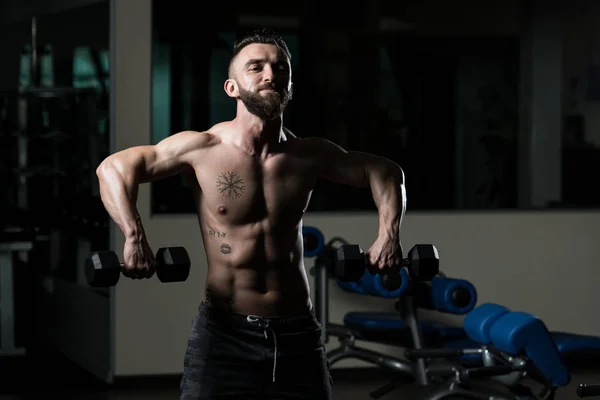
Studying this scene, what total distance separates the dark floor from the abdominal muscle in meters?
2.15

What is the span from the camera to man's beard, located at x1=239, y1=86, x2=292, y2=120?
1993 mm

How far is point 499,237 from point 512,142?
1.43 ft

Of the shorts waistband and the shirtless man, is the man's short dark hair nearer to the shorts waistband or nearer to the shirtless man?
the shirtless man

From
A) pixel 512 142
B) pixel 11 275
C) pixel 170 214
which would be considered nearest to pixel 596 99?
pixel 512 142

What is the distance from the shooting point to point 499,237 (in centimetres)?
471

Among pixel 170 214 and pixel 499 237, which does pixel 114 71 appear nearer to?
pixel 170 214

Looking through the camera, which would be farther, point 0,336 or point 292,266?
point 0,336

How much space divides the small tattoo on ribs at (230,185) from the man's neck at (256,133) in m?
0.06

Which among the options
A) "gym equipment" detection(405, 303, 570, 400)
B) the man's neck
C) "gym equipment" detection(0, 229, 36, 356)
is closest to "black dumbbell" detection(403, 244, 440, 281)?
the man's neck

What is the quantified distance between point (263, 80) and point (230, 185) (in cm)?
21

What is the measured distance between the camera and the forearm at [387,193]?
210 cm

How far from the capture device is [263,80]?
6.55ft

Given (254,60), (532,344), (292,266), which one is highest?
(254,60)

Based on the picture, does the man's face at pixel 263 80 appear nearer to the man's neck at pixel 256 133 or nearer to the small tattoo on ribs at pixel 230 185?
the man's neck at pixel 256 133
